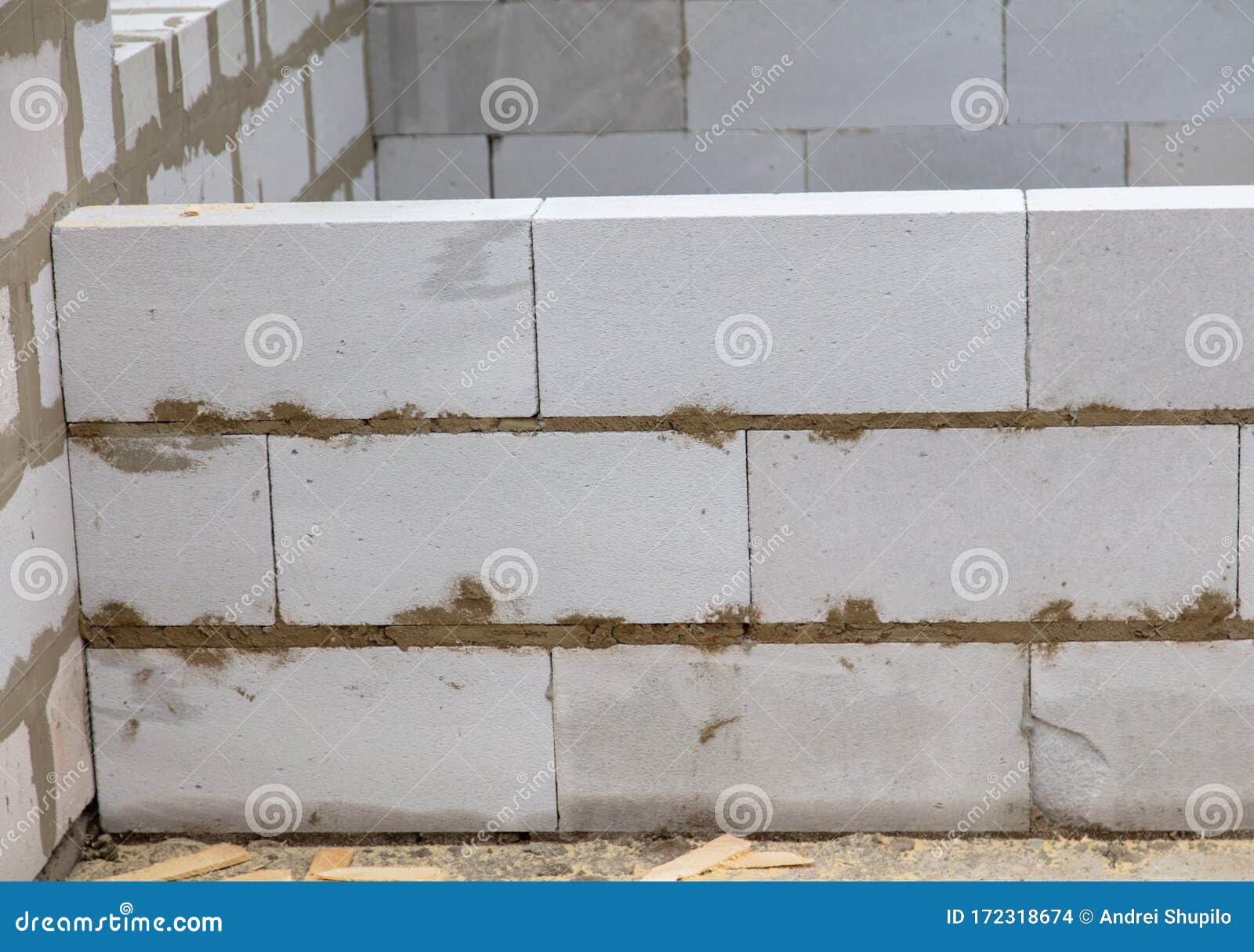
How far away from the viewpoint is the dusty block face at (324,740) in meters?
4.39

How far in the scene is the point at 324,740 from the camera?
4.43 m

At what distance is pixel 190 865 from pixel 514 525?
1.43 m

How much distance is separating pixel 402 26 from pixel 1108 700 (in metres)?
6.74

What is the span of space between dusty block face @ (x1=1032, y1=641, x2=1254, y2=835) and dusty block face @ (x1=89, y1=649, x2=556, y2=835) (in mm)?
1522

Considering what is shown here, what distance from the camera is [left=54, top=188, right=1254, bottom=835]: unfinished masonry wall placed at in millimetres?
4059

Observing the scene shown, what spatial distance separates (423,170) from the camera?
9453 mm

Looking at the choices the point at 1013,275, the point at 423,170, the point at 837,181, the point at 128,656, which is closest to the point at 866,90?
the point at 837,181

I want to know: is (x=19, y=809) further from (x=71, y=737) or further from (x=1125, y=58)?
(x=1125, y=58)
